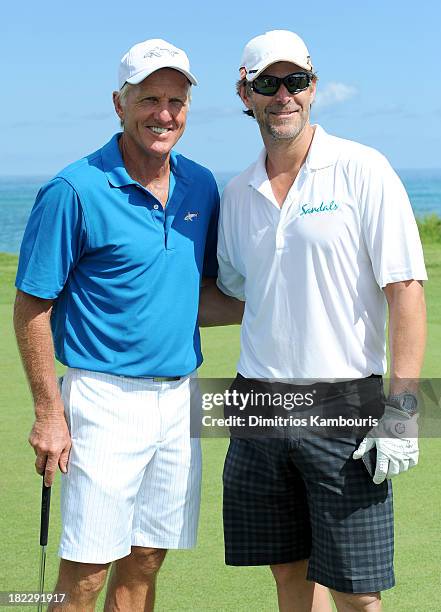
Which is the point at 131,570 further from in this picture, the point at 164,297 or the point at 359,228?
the point at 359,228

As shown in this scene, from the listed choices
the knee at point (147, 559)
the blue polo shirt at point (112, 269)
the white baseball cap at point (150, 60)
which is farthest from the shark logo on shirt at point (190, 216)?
the knee at point (147, 559)

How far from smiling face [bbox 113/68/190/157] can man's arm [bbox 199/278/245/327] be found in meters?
0.56

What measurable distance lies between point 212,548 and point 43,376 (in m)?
1.50

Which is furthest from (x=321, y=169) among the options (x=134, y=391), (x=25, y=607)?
(x=25, y=607)

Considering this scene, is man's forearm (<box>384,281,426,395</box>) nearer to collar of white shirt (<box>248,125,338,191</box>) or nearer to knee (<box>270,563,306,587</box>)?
collar of white shirt (<box>248,125,338,191</box>)

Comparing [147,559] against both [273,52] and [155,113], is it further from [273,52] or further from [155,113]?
[273,52]

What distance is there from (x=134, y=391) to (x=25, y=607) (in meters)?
1.12

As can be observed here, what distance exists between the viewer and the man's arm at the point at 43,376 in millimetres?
3240

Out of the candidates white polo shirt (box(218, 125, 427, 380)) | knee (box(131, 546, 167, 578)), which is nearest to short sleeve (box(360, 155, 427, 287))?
white polo shirt (box(218, 125, 427, 380))

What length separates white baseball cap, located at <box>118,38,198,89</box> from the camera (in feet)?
10.7

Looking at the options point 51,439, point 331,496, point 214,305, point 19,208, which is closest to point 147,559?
point 51,439

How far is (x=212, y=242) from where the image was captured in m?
3.62

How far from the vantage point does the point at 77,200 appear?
3186mm

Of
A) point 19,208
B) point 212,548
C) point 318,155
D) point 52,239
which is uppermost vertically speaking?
point 318,155
